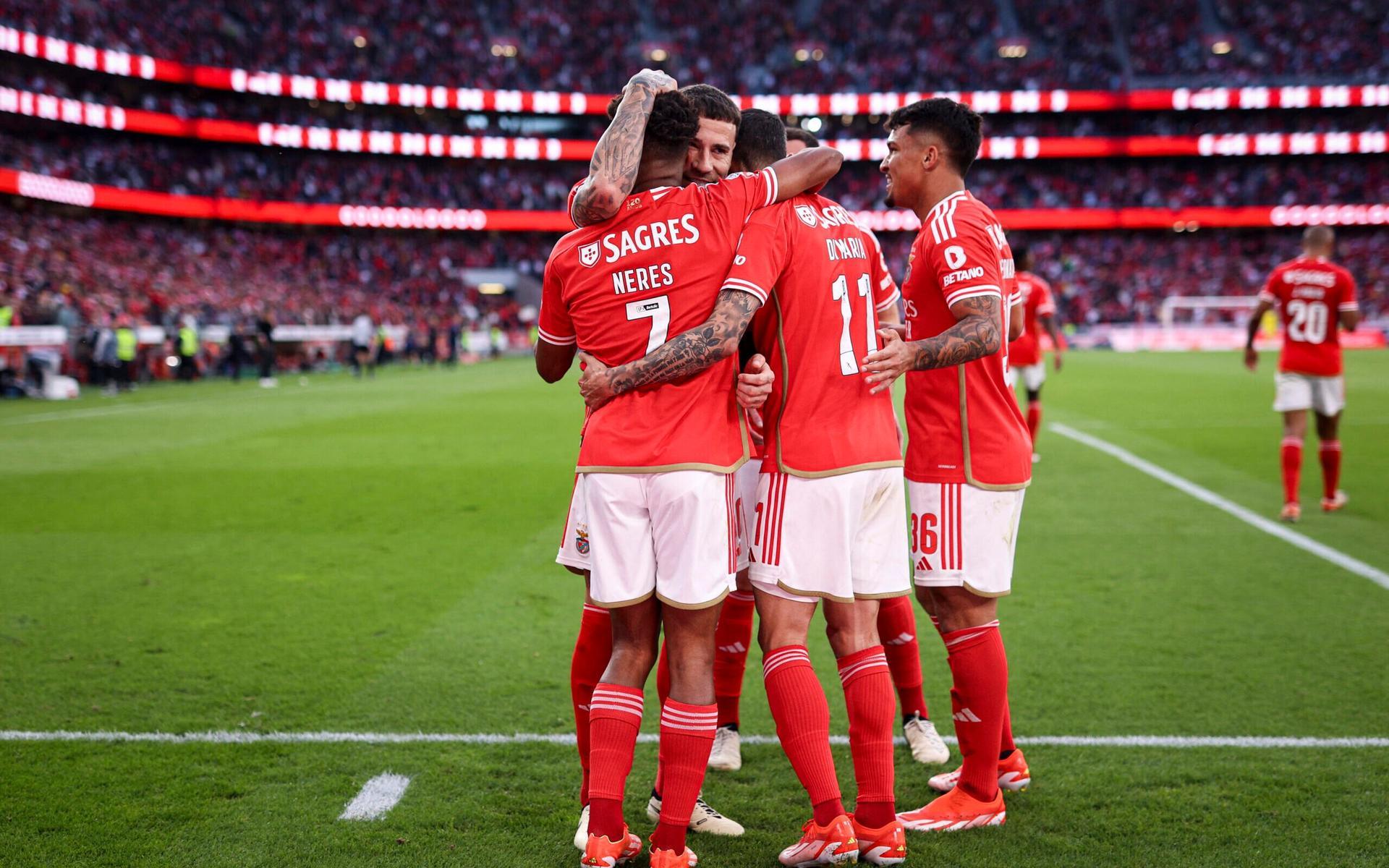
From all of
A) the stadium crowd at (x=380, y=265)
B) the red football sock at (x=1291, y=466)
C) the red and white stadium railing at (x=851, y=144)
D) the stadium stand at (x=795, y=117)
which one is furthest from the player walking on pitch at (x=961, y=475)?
the red and white stadium railing at (x=851, y=144)

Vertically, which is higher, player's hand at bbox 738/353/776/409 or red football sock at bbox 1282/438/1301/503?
player's hand at bbox 738/353/776/409

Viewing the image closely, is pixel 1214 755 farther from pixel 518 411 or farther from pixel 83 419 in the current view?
pixel 83 419

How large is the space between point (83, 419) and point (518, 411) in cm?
670

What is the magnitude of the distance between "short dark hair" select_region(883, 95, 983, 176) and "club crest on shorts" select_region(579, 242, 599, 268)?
1063 mm

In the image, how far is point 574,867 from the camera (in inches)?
A: 115

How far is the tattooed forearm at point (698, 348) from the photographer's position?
273 centimetres

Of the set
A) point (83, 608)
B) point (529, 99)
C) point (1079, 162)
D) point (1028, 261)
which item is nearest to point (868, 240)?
point (83, 608)

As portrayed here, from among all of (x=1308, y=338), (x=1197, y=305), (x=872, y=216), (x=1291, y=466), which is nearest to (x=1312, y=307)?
(x=1308, y=338)

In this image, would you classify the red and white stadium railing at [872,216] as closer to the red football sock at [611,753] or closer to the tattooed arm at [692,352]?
the tattooed arm at [692,352]

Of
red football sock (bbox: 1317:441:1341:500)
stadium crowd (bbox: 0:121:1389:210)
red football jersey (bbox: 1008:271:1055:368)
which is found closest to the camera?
red football sock (bbox: 1317:441:1341:500)

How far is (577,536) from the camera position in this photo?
2.98 meters

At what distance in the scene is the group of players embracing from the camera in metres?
2.79

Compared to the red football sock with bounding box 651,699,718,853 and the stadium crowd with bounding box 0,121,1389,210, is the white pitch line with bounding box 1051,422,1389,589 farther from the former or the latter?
the stadium crowd with bounding box 0,121,1389,210

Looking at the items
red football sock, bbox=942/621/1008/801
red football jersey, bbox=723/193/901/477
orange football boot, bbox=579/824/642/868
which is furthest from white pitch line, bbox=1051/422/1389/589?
orange football boot, bbox=579/824/642/868
